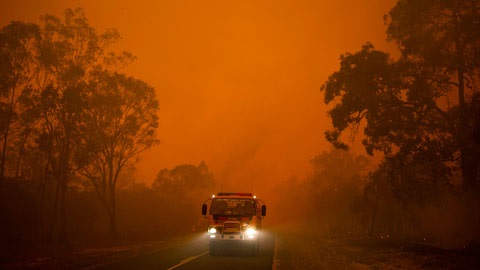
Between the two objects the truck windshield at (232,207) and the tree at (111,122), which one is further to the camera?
the tree at (111,122)

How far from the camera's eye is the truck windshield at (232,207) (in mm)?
22203

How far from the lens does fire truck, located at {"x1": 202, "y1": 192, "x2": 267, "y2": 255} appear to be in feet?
69.7

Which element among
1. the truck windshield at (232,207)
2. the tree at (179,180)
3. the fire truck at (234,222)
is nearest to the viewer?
the fire truck at (234,222)

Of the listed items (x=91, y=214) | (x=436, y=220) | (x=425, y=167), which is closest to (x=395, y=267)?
(x=425, y=167)

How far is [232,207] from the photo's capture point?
22.5 metres

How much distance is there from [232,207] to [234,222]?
1.31 m

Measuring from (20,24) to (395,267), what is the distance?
30.1 m

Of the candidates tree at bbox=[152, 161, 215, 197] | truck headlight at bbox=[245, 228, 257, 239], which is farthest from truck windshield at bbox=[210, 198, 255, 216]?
tree at bbox=[152, 161, 215, 197]

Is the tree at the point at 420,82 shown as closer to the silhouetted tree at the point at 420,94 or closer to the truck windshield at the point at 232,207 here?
the silhouetted tree at the point at 420,94

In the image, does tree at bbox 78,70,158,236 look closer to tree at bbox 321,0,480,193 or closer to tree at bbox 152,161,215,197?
tree at bbox 321,0,480,193

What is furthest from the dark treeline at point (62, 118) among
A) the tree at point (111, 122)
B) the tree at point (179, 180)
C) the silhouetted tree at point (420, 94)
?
the tree at point (179, 180)

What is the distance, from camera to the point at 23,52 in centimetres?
3406

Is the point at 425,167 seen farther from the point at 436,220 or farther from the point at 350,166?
the point at 350,166

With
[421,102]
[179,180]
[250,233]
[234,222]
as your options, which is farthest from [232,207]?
[179,180]
